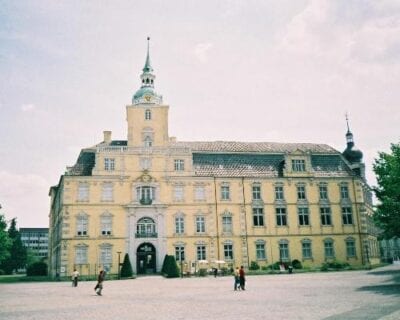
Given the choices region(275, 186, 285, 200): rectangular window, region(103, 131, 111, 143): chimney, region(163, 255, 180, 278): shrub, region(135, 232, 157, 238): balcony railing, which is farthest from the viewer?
region(103, 131, 111, 143): chimney

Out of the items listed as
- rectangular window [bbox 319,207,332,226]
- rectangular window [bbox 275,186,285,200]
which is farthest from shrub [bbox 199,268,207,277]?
rectangular window [bbox 319,207,332,226]

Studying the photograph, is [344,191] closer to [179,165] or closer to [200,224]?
[200,224]

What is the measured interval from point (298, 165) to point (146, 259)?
938 inches

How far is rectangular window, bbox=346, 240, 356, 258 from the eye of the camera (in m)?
56.0

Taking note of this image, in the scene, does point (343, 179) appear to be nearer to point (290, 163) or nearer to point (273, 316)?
point (290, 163)

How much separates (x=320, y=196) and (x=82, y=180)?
102 feet

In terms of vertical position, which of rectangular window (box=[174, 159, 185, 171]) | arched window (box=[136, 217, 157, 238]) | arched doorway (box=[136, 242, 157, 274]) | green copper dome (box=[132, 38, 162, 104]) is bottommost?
arched doorway (box=[136, 242, 157, 274])

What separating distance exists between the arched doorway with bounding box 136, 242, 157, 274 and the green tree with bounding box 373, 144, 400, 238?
92.3 feet

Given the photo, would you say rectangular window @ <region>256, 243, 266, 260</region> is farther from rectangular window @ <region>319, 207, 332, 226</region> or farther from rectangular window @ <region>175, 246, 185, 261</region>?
rectangular window @ <region>175, 246, 185, 261</region>

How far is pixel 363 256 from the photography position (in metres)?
55.8

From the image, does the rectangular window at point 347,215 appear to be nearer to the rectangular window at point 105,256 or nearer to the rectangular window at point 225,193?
the rectangular window at point 225,193

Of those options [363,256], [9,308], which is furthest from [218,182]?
[9,308]

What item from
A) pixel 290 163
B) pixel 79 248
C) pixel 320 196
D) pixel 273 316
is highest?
pixel 290 163

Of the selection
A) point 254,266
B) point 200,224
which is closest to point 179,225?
point 200,224
